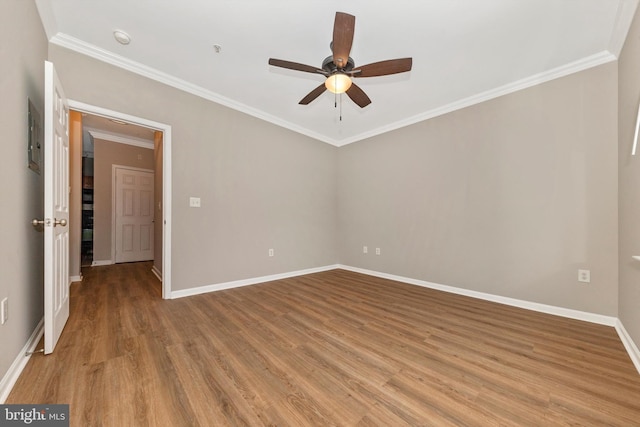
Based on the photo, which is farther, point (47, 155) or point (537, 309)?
point (537, 309)

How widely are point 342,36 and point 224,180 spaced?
94.7 inches

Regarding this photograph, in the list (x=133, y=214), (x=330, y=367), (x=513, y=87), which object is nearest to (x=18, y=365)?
(x=330, y=367)

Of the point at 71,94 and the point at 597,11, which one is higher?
the point at 597,11

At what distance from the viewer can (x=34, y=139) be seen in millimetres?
1833

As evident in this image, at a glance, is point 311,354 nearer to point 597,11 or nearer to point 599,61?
point 597,11

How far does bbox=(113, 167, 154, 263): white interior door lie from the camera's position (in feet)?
17.2

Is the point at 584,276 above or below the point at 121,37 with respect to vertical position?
below

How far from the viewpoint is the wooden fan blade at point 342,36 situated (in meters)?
1.59

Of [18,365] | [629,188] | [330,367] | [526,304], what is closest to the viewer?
[18,365]

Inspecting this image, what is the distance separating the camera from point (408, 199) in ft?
12.7

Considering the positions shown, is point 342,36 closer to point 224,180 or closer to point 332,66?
point 332,66

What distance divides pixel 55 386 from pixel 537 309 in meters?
4.08

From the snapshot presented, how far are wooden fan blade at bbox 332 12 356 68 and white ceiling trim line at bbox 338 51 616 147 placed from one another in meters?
2.13

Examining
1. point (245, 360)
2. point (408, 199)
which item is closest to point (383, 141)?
point (408, 199)
